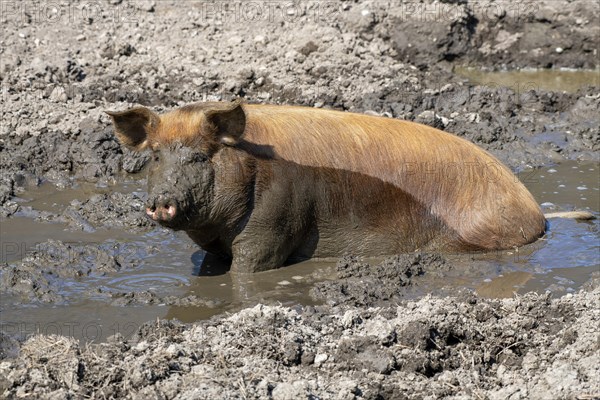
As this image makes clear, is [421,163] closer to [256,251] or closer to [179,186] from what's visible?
[256,251]

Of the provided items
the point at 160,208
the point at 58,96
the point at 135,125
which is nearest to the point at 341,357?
the point at 160,208

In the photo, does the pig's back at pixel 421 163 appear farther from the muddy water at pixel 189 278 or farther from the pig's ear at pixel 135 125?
the pig's ear at pixel 135 125

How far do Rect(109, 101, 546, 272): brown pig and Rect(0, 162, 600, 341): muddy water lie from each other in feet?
0.69

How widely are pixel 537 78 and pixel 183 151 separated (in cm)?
946

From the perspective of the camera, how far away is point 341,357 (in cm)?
676

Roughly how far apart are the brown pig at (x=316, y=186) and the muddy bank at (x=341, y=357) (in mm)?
1439

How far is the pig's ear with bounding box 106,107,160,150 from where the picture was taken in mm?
8385

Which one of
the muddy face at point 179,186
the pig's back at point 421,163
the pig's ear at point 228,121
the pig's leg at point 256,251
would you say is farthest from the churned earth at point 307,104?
the pig's ear at point 228,121

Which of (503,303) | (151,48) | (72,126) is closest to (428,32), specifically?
A: (151,48)

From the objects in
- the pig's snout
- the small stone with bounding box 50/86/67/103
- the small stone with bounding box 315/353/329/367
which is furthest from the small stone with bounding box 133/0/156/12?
the small stone with bounding box 315/353/329/367

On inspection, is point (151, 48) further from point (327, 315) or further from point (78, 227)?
point (327, 315)

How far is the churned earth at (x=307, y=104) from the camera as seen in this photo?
6.57 meters

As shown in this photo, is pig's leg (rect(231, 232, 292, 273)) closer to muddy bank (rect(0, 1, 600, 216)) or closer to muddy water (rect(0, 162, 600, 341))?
muddy water (rect(0, 162, 600, 341))

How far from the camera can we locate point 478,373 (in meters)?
6.72
